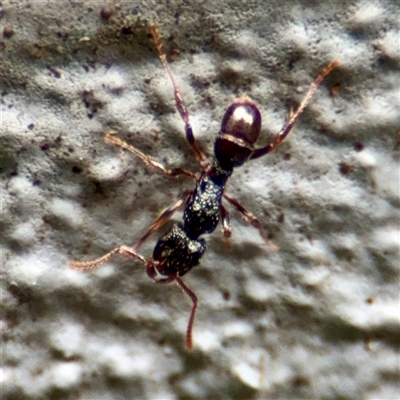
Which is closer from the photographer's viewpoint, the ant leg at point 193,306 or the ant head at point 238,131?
the ant head at point 238,131

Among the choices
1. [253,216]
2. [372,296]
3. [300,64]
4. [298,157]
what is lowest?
[372,296]

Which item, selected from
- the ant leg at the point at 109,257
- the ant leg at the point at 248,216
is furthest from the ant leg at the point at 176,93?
the ant leg at the point at 109,257

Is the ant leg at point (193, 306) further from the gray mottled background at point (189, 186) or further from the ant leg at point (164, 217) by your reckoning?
the ant leg at point (164, 217)

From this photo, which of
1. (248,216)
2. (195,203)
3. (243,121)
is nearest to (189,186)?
(195,203)

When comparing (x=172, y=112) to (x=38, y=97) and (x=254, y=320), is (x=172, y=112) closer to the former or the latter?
(x=38, y=97)

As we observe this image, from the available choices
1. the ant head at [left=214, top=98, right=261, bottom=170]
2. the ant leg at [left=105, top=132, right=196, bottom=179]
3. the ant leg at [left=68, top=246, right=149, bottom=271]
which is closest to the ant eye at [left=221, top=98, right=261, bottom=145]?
the ant head at [left=214, top=98, right=261, bottom=170]

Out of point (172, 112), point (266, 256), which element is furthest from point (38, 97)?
point (266, 256)

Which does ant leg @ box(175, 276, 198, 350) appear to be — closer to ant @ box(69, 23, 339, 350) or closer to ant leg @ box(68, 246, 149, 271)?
ant @ box(69, 23, 339, 350)

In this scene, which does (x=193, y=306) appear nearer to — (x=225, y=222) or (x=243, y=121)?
(x=225, y=222)
